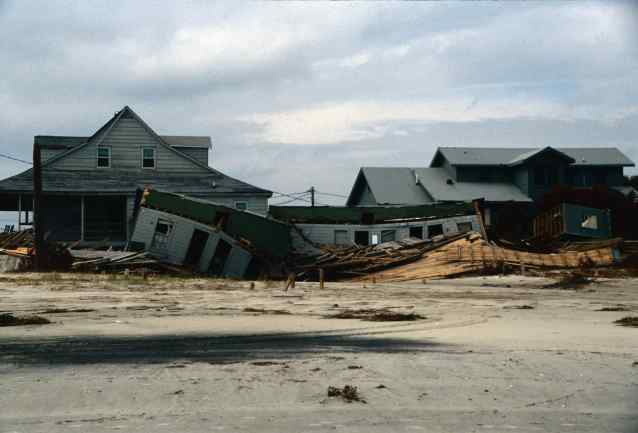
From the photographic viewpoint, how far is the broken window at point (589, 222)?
4341cm

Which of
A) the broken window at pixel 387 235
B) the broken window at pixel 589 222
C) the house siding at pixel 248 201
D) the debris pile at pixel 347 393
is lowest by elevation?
the debris pile at pixel 347 393

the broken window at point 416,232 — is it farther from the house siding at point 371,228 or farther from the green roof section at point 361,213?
the green roof section at point 361,213

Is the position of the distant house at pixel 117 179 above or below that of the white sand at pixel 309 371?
above

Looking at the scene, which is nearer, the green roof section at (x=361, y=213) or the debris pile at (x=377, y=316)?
the debris pile at (x=377, y=316)

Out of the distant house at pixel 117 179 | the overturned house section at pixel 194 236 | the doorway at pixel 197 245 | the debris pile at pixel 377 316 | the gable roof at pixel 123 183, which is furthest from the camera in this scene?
the distant house at pixel 117 179

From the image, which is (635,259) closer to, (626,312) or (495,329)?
(626,312)

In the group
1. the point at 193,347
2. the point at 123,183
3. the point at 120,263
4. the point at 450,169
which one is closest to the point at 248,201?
the point at 123,183

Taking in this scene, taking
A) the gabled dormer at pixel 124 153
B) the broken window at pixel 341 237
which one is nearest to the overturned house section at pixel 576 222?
the broken window at pixel 341 237

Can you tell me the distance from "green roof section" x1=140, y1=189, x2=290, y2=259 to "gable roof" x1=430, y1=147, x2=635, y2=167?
25.5 meters

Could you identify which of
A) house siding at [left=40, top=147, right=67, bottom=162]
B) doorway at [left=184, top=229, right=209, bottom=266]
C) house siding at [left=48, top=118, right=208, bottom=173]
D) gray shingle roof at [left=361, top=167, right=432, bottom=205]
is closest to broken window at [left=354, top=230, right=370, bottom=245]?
doorway at [left=184, top=229, right=209, bottom=266]

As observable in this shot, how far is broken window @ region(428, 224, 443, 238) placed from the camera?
3791cm

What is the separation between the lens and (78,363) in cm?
991

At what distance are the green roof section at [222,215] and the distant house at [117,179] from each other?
7.59 m

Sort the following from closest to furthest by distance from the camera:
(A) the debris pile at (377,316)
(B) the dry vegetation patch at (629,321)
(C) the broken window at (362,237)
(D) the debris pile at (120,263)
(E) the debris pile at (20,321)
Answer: (E) the debris pile at (20,321)
(B) the dry vegetation patch at (629,321)
(A) the debris pile at (377,316)
(D) the debris pile at (120,263)
(C) the broken window at (362,237)
